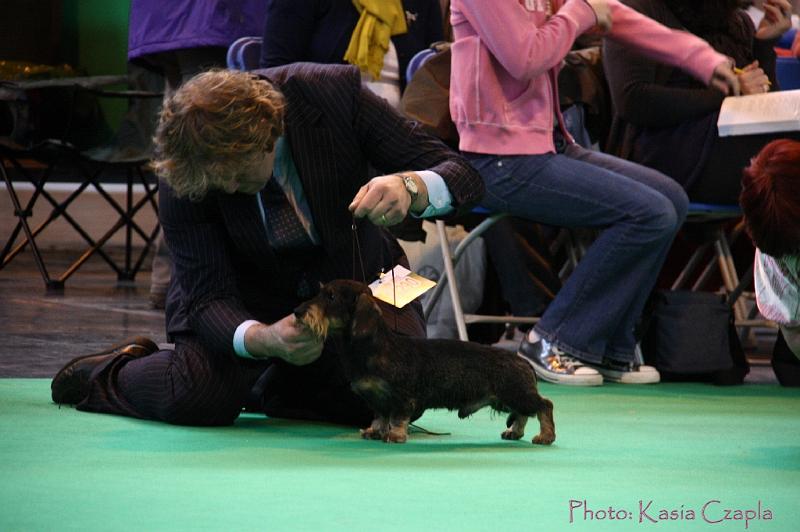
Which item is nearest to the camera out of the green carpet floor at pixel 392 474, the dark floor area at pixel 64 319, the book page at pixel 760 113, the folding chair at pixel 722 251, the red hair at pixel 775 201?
the green carpet floor at pixel 392 474

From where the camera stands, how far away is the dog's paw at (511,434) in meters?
2.91

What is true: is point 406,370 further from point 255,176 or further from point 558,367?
point 558,367

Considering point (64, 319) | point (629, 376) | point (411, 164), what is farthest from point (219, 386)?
point (64, 319)

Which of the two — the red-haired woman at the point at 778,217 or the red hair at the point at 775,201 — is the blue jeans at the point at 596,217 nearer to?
the red-haired woman at the point at 778,217

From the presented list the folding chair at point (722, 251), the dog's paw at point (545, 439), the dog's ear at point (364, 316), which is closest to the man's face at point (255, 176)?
the dog's ear at point (364, 316)

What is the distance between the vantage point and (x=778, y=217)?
249 cm

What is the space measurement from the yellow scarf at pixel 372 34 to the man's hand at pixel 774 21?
4.55 ft

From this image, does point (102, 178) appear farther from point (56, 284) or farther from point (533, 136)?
point (533, 136)

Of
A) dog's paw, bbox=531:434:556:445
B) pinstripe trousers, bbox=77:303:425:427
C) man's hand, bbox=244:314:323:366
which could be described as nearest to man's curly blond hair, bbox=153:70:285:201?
man's hand, bbox=244:314:323:366

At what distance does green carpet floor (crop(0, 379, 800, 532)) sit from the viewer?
200cm

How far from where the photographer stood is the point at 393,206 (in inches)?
102

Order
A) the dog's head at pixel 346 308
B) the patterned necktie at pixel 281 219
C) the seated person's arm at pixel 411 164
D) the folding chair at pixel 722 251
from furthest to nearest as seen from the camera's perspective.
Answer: the folding chair at pixel 722 251 < the patterned necktie at pixel 281 219 < the seated person's arm at pixel 411 164 < the dog's head at pixel 346 308

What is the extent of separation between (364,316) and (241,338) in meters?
0.38

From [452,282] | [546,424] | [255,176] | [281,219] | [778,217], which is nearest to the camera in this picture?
[778,217]
